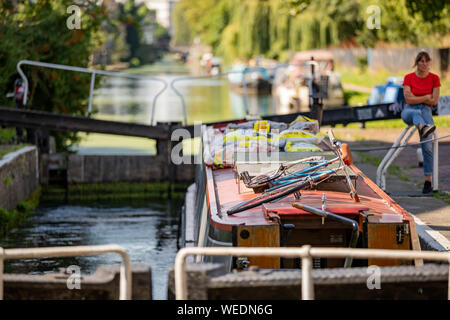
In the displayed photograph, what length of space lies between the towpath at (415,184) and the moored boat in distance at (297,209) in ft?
3.52

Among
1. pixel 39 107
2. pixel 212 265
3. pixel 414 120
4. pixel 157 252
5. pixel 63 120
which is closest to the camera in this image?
pixel 212 265

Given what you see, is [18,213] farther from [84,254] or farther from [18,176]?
[84,254]

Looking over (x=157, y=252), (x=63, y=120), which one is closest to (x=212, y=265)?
(x=157, y=252)

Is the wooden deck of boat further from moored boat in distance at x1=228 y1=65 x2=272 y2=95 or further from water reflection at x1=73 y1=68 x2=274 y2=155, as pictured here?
moored boat in distance at x1=228 y1=65 x2=272 y2=95

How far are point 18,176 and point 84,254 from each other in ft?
36.8

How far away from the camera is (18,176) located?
53.4ft

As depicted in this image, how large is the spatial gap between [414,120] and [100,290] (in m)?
6.60

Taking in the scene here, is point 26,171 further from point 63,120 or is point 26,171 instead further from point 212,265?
point 212,265

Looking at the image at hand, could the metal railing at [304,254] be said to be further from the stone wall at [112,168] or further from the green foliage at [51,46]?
the green foliage at [51,46]

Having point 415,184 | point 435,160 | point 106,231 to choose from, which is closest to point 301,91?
point 106,231

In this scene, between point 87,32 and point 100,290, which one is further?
point 87,32

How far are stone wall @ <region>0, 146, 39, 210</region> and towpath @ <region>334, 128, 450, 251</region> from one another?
6.18m

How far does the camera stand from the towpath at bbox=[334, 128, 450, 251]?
9.66 metres
